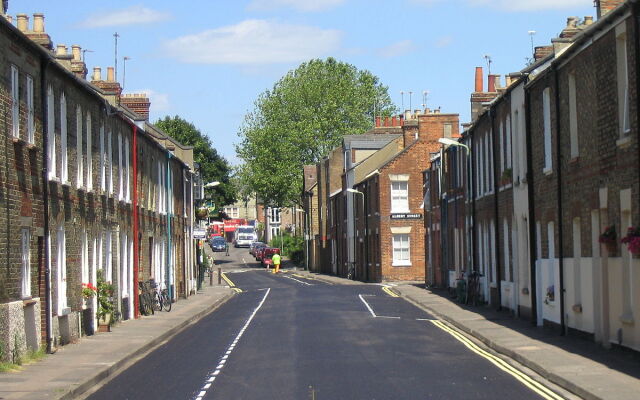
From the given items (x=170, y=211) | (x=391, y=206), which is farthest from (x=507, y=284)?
(x=391, y=206)

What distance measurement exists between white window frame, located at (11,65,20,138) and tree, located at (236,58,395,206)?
69359 millimetres

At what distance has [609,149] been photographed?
A: 2034 cm

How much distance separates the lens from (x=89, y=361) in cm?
2064

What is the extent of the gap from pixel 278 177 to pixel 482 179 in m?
52.8

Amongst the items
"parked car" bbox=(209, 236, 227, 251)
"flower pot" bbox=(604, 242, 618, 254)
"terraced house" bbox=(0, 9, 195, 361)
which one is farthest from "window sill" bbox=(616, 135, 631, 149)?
"parked car" bbox=(209, 236, 227, 251)

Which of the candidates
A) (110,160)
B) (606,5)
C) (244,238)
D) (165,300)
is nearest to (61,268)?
(110,160)

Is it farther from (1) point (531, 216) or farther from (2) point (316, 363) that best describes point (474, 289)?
(2) point (316, 363)

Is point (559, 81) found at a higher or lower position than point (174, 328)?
higher

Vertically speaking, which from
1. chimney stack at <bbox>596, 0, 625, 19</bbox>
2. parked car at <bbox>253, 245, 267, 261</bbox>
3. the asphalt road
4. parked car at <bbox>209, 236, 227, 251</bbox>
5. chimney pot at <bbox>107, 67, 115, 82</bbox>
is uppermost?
chimney pot at <bbox>107, 67, 115, 82</bbox>

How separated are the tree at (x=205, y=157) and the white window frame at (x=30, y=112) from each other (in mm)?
68231

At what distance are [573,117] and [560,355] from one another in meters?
5.92

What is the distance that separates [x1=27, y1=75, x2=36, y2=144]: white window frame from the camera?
2138cm

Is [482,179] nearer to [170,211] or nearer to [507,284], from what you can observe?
[507,284]

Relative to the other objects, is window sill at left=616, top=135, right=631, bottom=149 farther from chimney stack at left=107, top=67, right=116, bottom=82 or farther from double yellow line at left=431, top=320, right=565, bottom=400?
chimney stack at left=107, top=67, right=116, bottom=82
